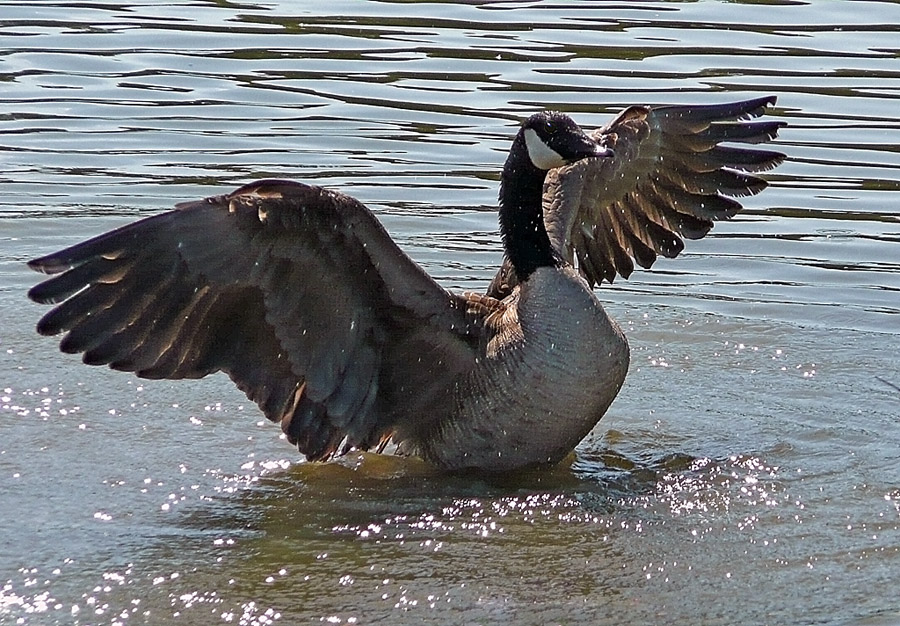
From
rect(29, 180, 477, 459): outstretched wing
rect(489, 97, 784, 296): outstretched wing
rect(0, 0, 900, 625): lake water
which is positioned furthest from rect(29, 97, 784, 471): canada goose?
rect(489, 97, 784, 296): outstretched wing

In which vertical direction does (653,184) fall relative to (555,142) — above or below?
below

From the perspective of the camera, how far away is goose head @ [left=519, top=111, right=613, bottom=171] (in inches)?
325

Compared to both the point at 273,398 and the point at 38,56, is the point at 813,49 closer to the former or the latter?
the point at 38,56

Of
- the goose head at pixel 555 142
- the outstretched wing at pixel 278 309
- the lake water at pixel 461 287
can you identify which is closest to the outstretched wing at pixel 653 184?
the lake water at pixel 461 287

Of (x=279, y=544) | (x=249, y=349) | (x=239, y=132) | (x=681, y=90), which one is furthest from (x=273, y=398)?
(x=681, y=90)

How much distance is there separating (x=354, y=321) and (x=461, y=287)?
2.80m

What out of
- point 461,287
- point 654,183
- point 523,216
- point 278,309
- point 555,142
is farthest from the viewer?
point 461,287

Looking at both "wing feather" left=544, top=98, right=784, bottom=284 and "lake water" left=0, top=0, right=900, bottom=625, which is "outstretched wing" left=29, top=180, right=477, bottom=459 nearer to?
"lake water" left=0, top=0, right=900, bottom=625

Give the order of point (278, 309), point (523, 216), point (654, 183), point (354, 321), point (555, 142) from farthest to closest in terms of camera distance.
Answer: point (654, 183), point (523, 216), point (555, 142), point (354, 321), point (278, 309)

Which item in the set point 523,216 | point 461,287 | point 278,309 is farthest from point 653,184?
point 278,309

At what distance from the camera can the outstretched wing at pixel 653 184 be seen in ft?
31.2

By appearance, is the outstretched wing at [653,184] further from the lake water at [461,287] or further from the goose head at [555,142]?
the goose head at [555,142]

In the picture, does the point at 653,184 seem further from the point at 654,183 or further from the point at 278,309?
the point at 278,309

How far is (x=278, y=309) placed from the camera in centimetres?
780
